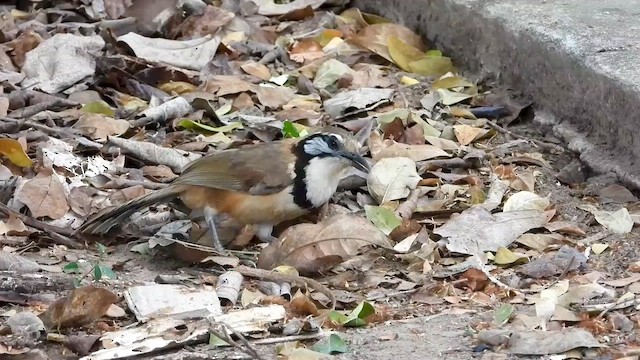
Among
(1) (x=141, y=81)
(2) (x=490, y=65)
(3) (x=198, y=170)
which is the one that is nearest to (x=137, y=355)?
(3) (x=198, y=170)

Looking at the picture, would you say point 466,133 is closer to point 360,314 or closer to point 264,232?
point 264,232

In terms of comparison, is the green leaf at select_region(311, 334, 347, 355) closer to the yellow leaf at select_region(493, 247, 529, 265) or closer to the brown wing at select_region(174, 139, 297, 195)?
the yellow leaf at select_region(493, 247, 529, 265)

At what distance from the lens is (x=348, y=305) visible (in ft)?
Result: 14.5

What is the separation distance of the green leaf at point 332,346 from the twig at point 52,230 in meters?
1.54

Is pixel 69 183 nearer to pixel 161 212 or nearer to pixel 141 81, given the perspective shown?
pixel 161 212

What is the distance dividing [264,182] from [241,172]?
112mm

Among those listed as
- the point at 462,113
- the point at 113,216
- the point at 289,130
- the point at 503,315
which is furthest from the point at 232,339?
the point at 462,113

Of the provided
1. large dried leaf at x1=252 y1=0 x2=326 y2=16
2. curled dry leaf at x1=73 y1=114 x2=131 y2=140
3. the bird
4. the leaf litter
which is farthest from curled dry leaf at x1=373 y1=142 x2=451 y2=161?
large dried leaf at x1=252 y1=0 x2=326 y2=16

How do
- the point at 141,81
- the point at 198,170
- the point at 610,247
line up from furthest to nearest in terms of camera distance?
the point at 141,81, the point at 198,170, the point at 610,247

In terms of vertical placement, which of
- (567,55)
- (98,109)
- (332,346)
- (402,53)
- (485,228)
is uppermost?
(567,55)

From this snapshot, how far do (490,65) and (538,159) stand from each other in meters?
1.07

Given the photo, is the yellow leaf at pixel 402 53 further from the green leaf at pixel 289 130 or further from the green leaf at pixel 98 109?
the green leaf at pixel 98 109

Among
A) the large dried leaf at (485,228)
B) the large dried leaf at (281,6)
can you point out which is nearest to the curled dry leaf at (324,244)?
the large dried leaf at (485,228)

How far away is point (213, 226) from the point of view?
5223 millimetres
